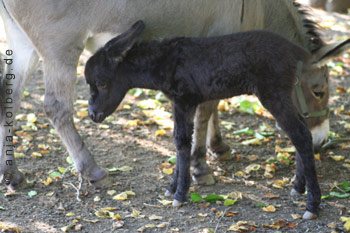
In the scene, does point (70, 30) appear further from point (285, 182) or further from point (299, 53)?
point (285, 182)

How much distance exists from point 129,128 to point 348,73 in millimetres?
3809

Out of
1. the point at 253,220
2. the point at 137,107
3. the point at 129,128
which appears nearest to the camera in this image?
the point at 253,220

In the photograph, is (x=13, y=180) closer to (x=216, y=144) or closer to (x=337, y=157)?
(x=216, y=144)

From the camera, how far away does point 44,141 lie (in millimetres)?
5699

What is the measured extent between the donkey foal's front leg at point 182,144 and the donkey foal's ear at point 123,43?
2.03 ft

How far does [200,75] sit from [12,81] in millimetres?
1923

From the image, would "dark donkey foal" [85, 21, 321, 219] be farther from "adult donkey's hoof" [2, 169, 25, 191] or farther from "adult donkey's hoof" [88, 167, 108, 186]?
"adult donkey's hoof" [2, 169, 25, 191]

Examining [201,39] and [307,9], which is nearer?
[201,39]

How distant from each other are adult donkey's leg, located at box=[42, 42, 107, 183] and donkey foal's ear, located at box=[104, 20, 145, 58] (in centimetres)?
39

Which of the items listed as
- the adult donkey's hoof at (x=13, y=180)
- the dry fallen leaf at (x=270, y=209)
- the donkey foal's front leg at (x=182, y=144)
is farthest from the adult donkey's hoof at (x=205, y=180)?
the adult donkey's hoof at (x=13, y=180)

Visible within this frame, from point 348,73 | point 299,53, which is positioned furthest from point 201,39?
point 348,73

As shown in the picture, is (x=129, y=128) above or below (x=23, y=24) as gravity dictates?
below

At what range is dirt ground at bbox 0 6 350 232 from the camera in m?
4.06

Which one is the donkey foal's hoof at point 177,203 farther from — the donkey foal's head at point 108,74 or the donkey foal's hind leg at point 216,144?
the donkey foal's hind leg at point 216,144
